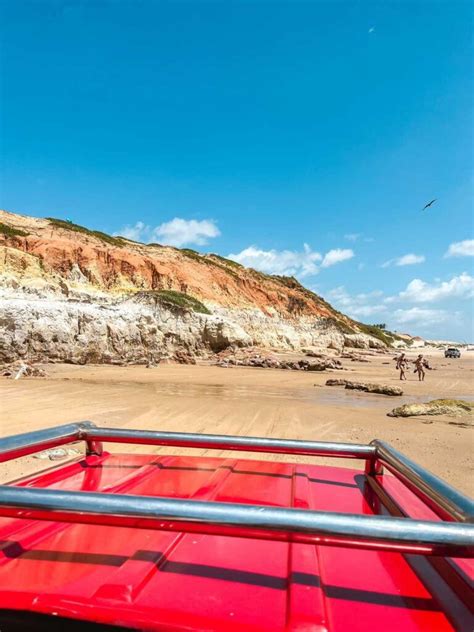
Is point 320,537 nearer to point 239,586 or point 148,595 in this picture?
point 239,586

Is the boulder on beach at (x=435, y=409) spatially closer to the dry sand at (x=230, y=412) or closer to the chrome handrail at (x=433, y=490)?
the dry sand at (x=230, y=412)

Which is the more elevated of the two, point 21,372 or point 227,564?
point 227,564

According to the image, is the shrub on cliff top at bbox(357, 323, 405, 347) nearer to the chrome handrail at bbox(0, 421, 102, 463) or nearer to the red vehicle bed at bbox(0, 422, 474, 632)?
the chrome handrail at bbox(0, 421, 102, 463)

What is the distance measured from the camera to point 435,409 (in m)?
9.50

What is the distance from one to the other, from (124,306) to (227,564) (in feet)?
69.5

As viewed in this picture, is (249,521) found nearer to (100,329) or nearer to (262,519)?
(262,519)

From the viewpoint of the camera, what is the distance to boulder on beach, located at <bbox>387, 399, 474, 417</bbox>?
9.15 metres

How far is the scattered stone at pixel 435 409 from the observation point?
360 inches

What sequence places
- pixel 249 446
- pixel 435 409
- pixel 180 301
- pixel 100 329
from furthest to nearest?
pixel 180 301 → pixel 100 329 → pixel 435 409 → pixel 249 446

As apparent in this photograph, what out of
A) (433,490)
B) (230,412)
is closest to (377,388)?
(230,412)

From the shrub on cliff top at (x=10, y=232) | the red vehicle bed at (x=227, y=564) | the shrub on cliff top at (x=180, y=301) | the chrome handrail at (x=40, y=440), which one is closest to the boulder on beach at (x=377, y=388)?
the chrome handrail at (x=40, y=440)

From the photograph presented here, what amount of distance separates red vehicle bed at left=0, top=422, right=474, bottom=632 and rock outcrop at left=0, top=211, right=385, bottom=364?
1655 cm

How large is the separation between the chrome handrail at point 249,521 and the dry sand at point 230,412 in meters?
4.32

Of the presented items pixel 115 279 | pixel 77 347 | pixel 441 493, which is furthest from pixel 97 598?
pixel 115 279
